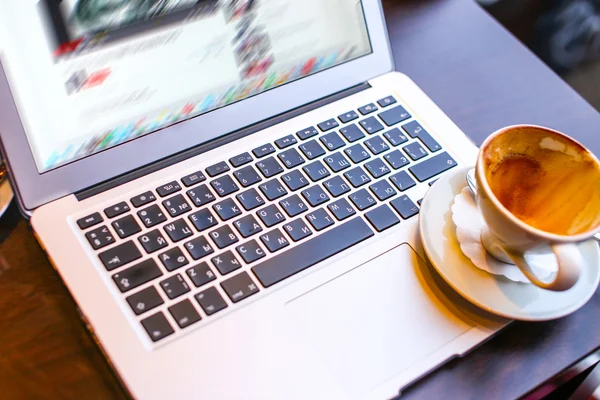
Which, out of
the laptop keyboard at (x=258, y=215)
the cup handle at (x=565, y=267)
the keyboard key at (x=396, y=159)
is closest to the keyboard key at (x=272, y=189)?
the laptop keyboard at (x=258, y=215)

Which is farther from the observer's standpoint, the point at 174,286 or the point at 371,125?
the point at 371,125

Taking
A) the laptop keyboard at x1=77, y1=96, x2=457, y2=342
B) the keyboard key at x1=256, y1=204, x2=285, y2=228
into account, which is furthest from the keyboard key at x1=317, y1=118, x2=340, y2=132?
the keyboard key at x1=256, y1=204, x2=285, y2=228

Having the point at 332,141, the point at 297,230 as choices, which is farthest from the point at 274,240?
the point at 332,141

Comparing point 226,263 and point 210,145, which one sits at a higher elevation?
point 210,145

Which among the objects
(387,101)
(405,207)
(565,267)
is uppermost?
(387,101)

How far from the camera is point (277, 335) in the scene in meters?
0.43

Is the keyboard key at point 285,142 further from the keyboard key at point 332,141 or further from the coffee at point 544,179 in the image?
the coffee at point 544,179

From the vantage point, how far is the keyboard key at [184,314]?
0.42 metres

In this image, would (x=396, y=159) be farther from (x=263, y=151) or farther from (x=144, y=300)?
(x=144, y=300)

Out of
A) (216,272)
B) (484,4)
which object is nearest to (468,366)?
(216,272)

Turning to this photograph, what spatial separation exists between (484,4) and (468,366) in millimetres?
929

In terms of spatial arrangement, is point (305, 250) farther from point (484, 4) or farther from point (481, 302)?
point (484, 4)

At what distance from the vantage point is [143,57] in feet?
1.54

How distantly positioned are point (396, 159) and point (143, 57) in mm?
229
